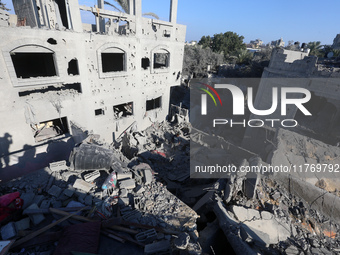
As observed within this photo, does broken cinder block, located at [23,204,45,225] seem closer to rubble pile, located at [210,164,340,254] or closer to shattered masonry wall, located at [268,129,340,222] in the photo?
rubble pile, located at [210,164,340,254]

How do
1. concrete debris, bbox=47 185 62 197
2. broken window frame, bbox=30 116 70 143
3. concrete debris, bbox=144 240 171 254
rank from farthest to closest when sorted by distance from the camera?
1. broken window frame, bbox=30 116 70 143
2. concrete debris, bbox=47 185 62 197
3. concrete debris, bbox=144 240 171 254

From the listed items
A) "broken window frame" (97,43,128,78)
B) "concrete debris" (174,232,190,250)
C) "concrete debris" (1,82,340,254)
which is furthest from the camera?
"broken window frame" (97,43,128,78)

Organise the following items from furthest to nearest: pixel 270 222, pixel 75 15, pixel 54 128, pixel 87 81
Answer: pixel 54 128
pixel 87 81
pixel 75 15
pixel 270 222

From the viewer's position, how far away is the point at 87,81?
39.2ft


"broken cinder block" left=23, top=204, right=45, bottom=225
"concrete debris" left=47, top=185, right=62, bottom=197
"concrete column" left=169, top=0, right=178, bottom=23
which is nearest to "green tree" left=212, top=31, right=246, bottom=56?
"concrete column" left=169, top=0, right=178, bottom=23

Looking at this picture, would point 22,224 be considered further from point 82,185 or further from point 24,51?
point 24,51

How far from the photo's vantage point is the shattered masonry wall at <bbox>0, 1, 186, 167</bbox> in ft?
30.7

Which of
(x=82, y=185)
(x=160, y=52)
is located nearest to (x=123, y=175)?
(x=82, y=185)

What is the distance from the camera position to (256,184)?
7.02 m

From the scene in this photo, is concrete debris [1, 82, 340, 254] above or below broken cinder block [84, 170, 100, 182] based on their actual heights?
below

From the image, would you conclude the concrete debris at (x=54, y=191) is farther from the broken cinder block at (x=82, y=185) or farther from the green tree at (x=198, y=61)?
the green tree at (x=198, y=61)

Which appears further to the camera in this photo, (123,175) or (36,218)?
(123,175)

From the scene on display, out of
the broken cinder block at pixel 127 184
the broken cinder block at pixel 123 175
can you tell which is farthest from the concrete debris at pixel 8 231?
the broken cinder block at pixel 123 175

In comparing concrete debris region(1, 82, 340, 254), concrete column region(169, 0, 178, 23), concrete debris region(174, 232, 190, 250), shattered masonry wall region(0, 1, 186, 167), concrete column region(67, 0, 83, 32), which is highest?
concrete column region(169, 0, 178, 23)
